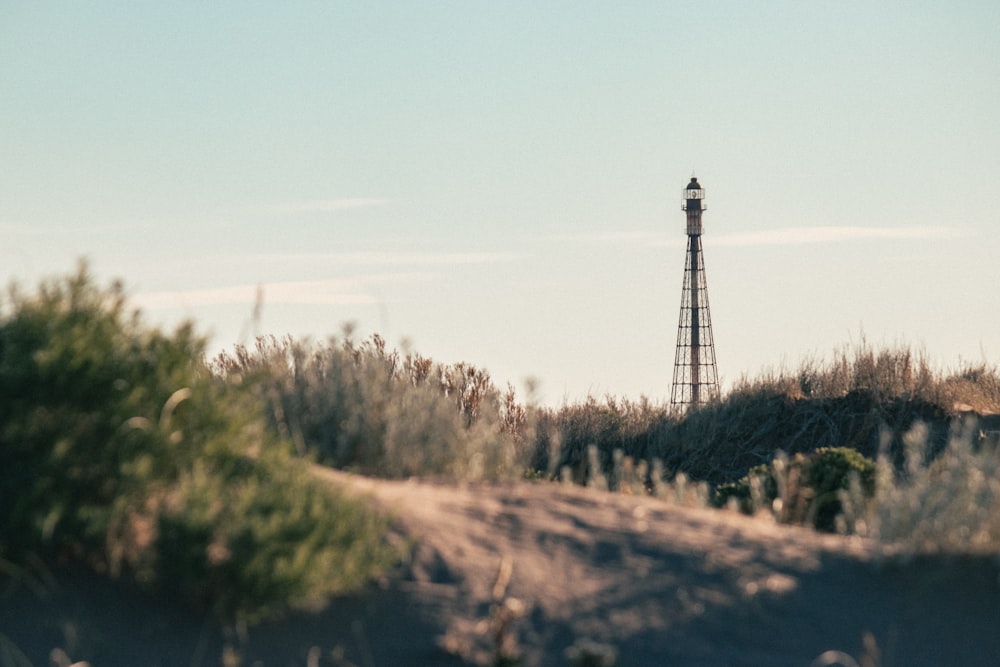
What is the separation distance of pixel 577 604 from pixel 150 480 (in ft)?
7.37

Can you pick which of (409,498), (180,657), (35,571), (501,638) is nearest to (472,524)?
(409,498)

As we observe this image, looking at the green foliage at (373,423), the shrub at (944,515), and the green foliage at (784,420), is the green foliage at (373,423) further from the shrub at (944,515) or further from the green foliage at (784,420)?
the green foliage at (784,420)

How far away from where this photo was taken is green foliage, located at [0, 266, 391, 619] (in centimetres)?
491

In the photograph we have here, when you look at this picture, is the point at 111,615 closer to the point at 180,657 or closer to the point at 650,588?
the point at 180,657

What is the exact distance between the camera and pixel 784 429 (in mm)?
16047

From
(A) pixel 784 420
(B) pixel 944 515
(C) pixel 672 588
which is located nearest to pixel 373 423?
(C) pixel 672 588

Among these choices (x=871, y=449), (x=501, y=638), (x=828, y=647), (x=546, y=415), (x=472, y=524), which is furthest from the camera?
(x=546, y=415)

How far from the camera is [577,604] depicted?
5355 mm

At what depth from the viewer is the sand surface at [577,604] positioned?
5.04m

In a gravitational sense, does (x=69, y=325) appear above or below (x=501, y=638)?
above

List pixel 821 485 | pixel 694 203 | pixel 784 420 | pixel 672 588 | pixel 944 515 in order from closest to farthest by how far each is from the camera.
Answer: pixel 672 588 → pixel 944 515 → pixel 821 485 → pixel 784 420 → pixel 694 203

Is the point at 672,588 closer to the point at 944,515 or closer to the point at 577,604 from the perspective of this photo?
the point at 577,604

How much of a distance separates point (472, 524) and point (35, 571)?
2.27m

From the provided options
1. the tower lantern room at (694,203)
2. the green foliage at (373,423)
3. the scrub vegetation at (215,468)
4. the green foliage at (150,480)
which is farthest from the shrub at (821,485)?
the tower lantern room at (694,203)
